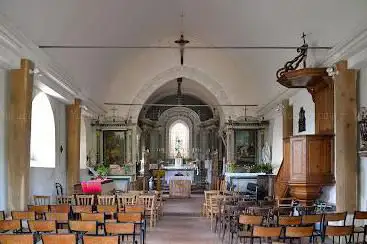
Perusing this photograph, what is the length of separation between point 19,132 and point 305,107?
26.4 ft

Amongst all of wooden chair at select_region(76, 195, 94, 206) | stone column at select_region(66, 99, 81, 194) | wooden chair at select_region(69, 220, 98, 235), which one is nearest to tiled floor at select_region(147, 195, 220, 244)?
wooden chair at select_region(76, 195, 94, 206)

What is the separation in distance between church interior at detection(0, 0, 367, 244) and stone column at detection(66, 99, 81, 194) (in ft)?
0.13

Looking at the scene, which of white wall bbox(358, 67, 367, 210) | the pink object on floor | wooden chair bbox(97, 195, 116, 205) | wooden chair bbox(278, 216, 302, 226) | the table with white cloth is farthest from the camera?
the table with white cloth

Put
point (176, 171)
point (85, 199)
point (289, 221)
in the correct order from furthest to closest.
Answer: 1. point (176, 171)
2. point (85, 199)
3. point (289, 221)

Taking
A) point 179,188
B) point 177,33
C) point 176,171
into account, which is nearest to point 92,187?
point 177,33

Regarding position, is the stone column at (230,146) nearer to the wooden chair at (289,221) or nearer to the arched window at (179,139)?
the arched window at (179,139)

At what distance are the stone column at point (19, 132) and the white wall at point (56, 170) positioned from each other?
2.95 m

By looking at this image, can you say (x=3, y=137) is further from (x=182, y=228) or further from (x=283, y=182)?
(x=283, y=182)

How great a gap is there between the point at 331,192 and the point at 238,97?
10.8 m

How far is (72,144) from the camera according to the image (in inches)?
644

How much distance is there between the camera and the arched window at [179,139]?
99.8 feet

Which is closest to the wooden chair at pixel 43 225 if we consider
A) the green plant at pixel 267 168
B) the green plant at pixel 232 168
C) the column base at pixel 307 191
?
the column base at pixel 307 191

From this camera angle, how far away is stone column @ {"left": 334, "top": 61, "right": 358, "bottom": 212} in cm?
1002

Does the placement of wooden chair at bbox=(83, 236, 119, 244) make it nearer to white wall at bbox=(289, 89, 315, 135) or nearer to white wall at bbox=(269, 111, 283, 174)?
white wall at bbox=(289, 89, 315, 135)
